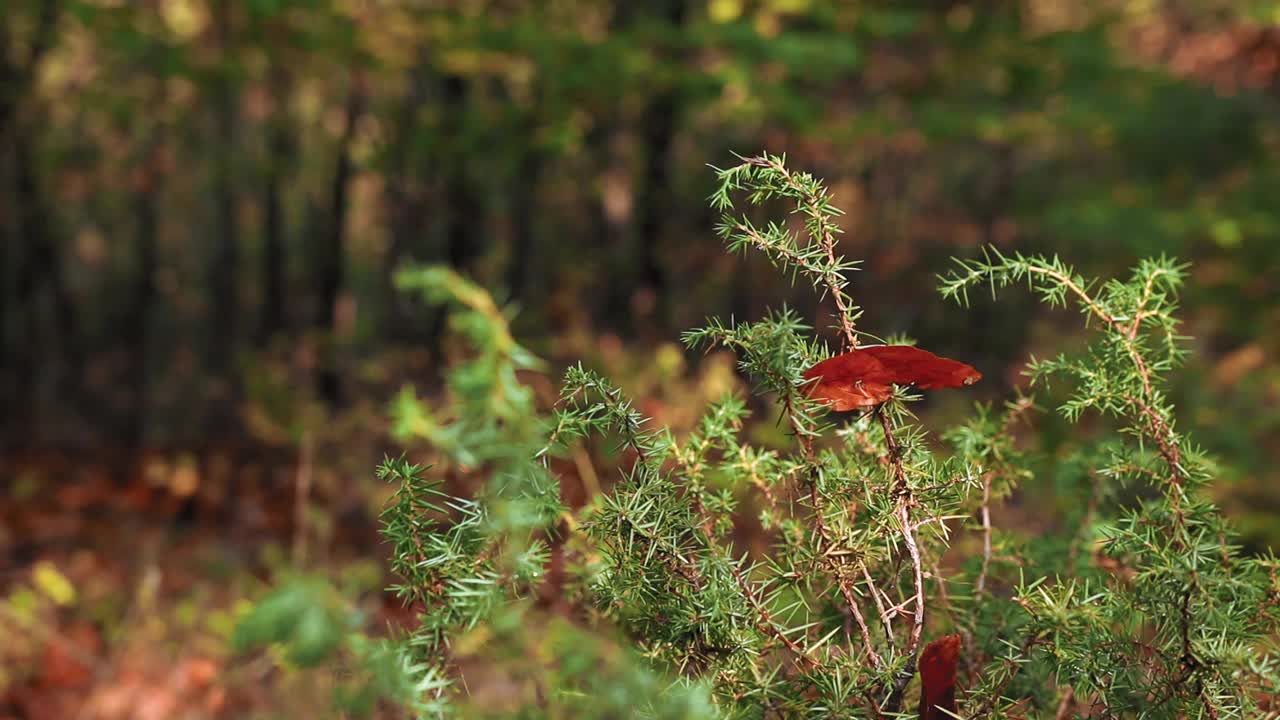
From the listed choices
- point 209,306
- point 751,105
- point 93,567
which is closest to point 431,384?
point 93,567

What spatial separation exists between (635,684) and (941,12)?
933 cm

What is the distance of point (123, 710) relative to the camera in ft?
12.8

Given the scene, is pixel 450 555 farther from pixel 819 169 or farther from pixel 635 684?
pixel 819 169

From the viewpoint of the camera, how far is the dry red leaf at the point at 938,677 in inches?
36.0

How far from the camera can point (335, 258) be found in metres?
9.27

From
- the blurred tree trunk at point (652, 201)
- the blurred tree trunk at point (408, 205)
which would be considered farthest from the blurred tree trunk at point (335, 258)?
the blurred tree trunk at point (652, 201)

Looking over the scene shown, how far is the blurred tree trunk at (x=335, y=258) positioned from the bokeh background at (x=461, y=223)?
39mm

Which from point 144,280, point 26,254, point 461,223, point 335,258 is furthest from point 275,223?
point 144,280

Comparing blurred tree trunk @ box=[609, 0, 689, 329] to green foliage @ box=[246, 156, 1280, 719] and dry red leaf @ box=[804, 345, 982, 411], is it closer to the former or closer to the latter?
green foliage @ box=[246, 156, 1280, 719]

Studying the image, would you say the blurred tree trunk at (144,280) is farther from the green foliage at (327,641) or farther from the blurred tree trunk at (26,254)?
the green foliage at (327,641)

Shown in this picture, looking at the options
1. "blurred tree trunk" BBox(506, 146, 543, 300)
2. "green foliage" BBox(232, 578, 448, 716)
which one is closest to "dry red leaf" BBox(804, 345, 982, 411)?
"green foliage" BBox(232, 578, 448, 716)

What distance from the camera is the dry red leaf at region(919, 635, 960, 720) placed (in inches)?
36.0

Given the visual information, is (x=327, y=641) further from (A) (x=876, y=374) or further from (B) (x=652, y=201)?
(B) (x=652, y=201)

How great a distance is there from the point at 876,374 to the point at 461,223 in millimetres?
8541
